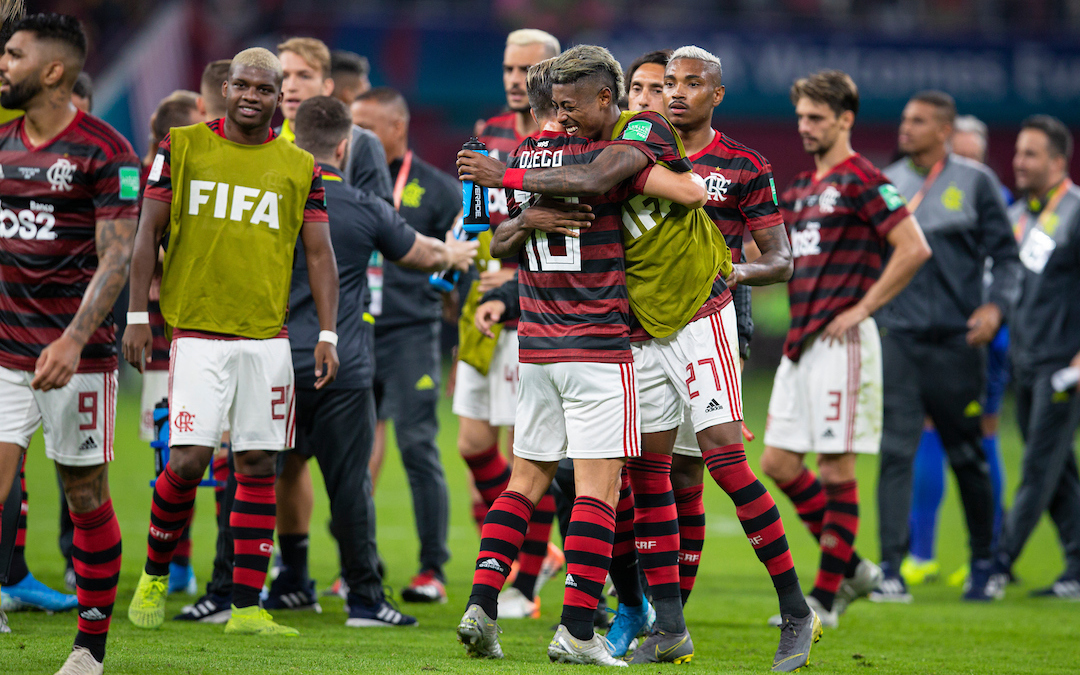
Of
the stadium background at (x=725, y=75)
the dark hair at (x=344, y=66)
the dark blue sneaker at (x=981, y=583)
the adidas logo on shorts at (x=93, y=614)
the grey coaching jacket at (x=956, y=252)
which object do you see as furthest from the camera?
the stadium background at (x=725, y=75)

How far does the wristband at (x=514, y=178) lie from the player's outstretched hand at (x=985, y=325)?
369cm

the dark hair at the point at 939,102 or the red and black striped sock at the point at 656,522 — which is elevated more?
the dark hair at the point at 939,102

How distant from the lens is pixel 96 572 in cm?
393

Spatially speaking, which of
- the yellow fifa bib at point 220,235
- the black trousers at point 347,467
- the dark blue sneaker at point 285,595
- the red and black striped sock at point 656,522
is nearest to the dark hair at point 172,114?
the yellow fifa bib at point 220,235

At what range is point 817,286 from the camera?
5953mm

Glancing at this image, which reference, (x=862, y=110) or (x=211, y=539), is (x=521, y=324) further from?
(x=862, y=110)

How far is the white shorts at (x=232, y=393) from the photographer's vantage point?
182 inches

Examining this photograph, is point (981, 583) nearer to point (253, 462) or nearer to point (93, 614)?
point (253, 462)

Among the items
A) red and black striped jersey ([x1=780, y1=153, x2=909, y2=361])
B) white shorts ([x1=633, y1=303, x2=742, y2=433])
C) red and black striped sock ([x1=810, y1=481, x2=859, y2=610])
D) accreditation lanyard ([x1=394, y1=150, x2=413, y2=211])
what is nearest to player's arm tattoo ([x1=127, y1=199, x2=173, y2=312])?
white shorts ([x1=633, y1=303, x2=742, y2=433])

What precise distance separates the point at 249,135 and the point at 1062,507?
5.67m

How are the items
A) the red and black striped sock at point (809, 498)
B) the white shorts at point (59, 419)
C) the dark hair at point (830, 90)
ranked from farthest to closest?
the red and black striped sock at point (809, 498)
the dark hair at point (830, 90)
the white shorts at point (59, 419)

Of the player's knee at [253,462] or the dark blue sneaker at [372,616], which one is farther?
the dark blue sneaker at [372,616]

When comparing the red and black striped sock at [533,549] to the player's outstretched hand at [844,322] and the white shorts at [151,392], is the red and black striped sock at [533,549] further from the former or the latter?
the white shorts at [151,392]

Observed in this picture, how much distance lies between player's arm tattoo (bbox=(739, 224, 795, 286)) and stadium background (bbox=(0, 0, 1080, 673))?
2224 mm
